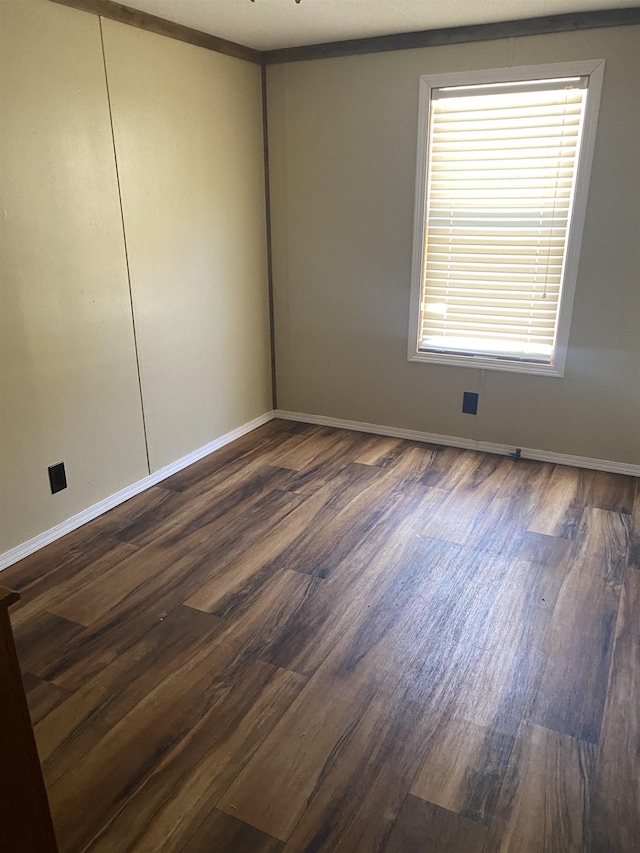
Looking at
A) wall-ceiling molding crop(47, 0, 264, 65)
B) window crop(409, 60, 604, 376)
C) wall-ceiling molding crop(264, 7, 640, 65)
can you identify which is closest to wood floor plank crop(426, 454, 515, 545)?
window crop(409, 60, 604, 376)

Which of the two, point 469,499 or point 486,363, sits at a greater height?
point 486,363

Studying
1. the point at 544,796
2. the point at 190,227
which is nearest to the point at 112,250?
the point at 190,227

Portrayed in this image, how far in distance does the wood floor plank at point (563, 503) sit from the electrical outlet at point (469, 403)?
1.89 feet

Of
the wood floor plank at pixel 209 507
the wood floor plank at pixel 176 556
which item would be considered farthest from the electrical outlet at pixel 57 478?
the wood floor plank at pixel 176 556

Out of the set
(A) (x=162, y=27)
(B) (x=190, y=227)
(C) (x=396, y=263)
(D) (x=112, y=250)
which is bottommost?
(C) (x=396, y=263)

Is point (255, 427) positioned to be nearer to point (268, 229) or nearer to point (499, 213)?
point (268, 229)

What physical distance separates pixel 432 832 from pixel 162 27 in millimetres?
3368

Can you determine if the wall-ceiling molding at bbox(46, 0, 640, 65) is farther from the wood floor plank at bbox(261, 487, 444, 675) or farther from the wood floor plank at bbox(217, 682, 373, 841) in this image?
the wood floor plank at bbox(217, 682, 373, 841)

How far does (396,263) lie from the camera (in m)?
3.69

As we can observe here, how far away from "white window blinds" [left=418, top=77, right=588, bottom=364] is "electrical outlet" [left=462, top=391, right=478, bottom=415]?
26 cm

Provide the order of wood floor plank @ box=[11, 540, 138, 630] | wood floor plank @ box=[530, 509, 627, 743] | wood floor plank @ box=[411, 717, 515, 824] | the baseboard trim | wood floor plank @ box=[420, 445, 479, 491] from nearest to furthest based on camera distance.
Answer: wood floor plank @ box=[411, 717, 515, 824] → wood floor plank @ box=[530, 509, 627, 743] → wood floor plank @ box=[11, 540, 138, 630] → wood floor plank @ box=[420, 445, 479, 491] → the baseboard trim

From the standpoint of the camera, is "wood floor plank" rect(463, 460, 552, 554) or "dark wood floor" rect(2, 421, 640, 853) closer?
"dark wood floor" rect(2, 421, 640, 853)

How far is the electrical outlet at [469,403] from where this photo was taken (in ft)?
12.2

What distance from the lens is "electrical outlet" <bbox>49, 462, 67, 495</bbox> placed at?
9.02 ft
